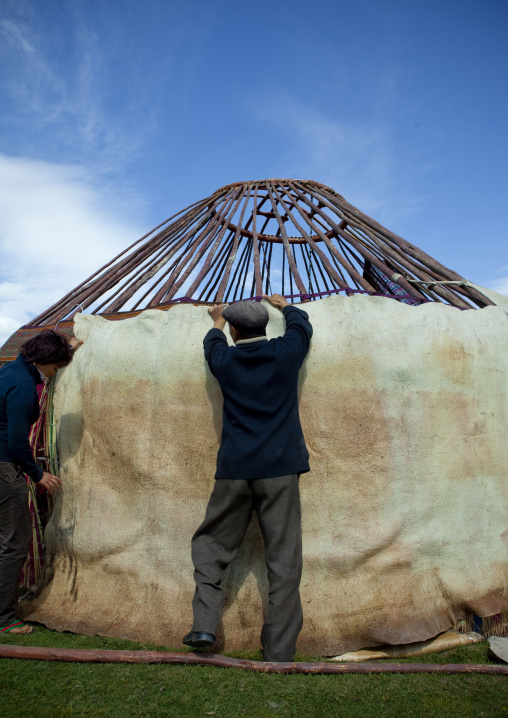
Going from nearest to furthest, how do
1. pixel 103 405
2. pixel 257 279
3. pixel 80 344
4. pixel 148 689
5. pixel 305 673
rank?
pixel 148 689 < pixel 305 673 < pixel 103 405 < pixel 80 344 < pixel 257 279

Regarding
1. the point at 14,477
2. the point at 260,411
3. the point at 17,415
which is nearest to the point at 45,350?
the point at 17,415

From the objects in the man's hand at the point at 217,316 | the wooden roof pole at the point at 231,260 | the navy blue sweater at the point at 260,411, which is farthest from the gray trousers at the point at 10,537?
the wooden roof pole at the point at 231,260

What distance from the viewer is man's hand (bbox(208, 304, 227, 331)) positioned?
2.76m

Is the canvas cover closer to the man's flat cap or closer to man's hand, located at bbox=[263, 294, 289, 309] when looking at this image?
man's hand, located at bbox=[263, 294, 289, 309]

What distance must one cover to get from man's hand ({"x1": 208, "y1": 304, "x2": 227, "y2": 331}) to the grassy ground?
1.59 m

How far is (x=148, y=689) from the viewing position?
198cm

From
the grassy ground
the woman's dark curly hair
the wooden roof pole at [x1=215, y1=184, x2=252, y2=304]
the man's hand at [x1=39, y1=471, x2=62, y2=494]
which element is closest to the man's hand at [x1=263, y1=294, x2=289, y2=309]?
the wooden roof pole at [x1=215, y1=184, x2=252, y2=304]

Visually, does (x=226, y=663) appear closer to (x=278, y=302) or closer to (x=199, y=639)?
(x=199, y=639)

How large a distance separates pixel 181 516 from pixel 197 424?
0.50 metres

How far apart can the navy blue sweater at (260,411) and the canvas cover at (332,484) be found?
0.29m

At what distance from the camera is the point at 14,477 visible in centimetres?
264

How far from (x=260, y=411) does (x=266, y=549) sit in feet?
2.09

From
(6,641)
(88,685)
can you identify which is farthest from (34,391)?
(88,685)

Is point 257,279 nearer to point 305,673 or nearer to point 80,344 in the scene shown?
point 80,344
